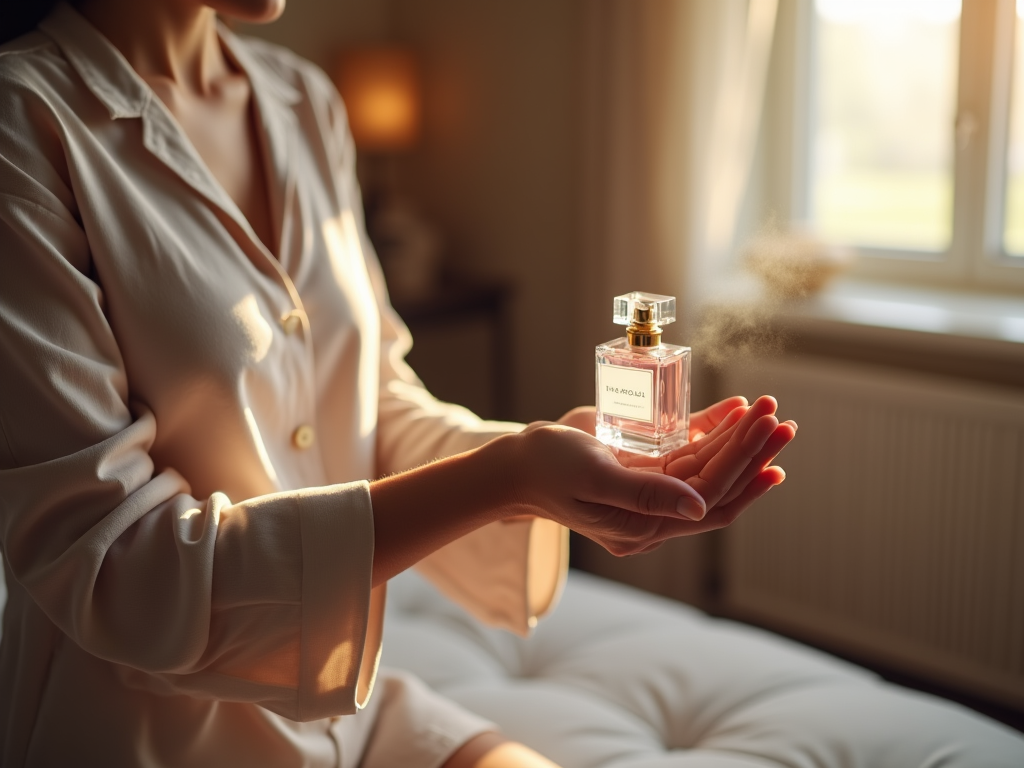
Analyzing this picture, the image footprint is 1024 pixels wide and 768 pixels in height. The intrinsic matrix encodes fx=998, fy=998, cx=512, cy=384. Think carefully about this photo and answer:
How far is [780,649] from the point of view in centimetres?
157

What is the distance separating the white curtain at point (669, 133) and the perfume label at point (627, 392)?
4.74 ft

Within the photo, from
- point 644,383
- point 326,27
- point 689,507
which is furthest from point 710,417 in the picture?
point 326,27

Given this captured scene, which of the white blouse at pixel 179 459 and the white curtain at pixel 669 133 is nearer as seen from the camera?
the white blouse at pixel 179 459

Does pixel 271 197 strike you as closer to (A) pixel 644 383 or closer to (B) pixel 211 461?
(B) pixel 211 461

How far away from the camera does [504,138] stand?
3061 mm

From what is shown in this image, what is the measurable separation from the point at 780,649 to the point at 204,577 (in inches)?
40.5

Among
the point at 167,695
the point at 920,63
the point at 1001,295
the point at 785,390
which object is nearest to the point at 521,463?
the point at 167,695

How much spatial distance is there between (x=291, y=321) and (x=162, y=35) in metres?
0.35

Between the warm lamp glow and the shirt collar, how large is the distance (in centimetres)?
197

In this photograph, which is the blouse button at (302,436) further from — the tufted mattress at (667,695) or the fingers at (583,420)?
the tufted mattress at (667,695)

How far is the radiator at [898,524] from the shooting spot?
2.16 m

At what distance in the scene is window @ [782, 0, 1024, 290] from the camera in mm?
2369

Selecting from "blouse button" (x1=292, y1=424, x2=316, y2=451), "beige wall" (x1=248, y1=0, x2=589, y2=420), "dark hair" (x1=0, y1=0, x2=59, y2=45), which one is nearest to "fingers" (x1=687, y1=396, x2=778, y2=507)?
"blouse button" (x1=292, y1=424, x2=316, y2=451)

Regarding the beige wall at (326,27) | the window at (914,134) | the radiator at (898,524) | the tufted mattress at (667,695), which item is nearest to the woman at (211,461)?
the tufted mattress at (667,695)
